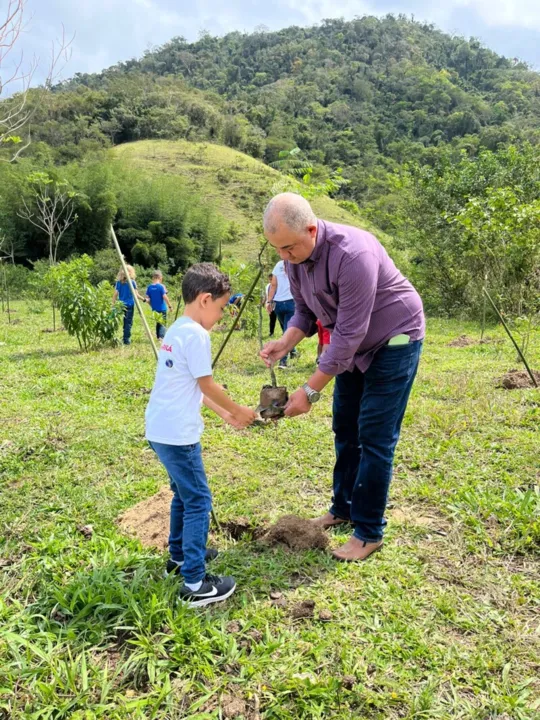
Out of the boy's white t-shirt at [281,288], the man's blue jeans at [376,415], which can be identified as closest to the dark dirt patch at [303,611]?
the man's blue jeans at [376,415]

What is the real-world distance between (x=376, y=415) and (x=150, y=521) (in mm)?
1530

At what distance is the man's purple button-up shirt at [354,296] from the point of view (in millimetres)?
2408

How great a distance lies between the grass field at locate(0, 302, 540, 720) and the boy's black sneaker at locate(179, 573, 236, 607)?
2.1 inches

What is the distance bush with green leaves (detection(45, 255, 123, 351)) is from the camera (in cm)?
869

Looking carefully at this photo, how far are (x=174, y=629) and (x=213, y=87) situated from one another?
12101 centimetres

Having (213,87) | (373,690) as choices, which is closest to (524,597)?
(373,690)

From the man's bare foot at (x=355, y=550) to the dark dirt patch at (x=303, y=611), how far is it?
43 centimetres

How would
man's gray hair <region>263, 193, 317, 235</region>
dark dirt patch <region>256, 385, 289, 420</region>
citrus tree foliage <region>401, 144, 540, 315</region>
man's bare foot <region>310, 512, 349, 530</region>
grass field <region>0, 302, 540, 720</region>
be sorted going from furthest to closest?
citrus tree foliage <region>401, 144, 540, 315</region> → man's bare foot <region>310, 512, 349, 530</region> → dark dirt patch <region>256, 385, 289, 420</region> → man's gray hair <region>263, 193, 317, 235</region> → grass field <region>0, 302, 540, 720</region>

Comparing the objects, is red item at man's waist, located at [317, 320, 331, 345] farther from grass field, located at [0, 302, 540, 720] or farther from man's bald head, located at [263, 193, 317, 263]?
man's bald head, located at [263, 193, 317, 263]

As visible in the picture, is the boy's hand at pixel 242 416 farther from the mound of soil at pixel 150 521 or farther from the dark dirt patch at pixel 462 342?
the dark dirt patch at pixel 462 342

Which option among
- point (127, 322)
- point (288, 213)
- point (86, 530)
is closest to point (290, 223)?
point (288, 213)

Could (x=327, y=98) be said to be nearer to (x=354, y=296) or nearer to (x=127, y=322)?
(x=127, y=322)

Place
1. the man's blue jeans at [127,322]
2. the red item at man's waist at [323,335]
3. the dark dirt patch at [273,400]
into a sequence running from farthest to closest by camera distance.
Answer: the man's blue jeans at [127,322] < the red item at man's waist at [323,335] < the dark dirt patch at [273,400]

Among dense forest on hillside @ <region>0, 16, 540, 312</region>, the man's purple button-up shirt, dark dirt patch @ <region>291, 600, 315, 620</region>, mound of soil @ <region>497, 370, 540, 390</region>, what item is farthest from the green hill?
dark dirt patch @ <region>291, 600, 315, 620</region>
